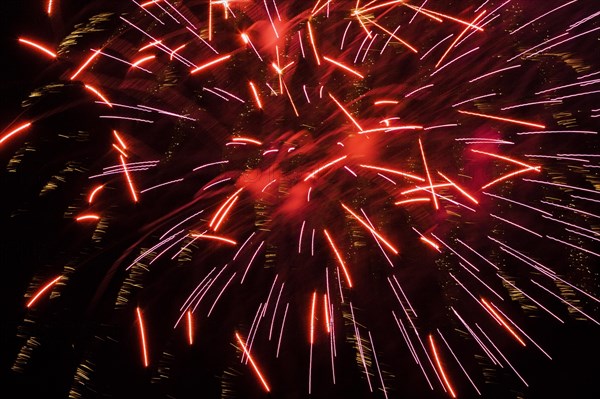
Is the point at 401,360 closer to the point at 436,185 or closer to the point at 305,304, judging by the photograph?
the point at 305,304

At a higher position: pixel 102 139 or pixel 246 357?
pixel 102 139

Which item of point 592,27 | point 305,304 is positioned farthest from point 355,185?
point 592,27

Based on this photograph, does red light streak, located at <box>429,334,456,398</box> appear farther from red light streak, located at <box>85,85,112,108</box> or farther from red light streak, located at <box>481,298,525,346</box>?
red light streak, located at <box>85,85,112,108</box>

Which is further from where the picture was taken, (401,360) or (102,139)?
(102,139)

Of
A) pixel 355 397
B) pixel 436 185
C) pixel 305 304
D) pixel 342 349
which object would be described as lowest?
pixel 355 397

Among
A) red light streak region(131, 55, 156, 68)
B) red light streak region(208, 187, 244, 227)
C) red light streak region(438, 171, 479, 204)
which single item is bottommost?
red light streak region(438, 171, 479, 204)

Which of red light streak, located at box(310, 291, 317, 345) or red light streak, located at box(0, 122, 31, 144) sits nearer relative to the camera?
red light streak, located at box(310, 291, 317, 345)

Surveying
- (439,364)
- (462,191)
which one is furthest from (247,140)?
(439,364)

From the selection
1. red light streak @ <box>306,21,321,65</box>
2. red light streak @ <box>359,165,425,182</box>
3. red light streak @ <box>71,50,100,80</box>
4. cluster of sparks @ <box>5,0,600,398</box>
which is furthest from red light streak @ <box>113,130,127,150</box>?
red light streak @ <box>359,165,425,182</box>
